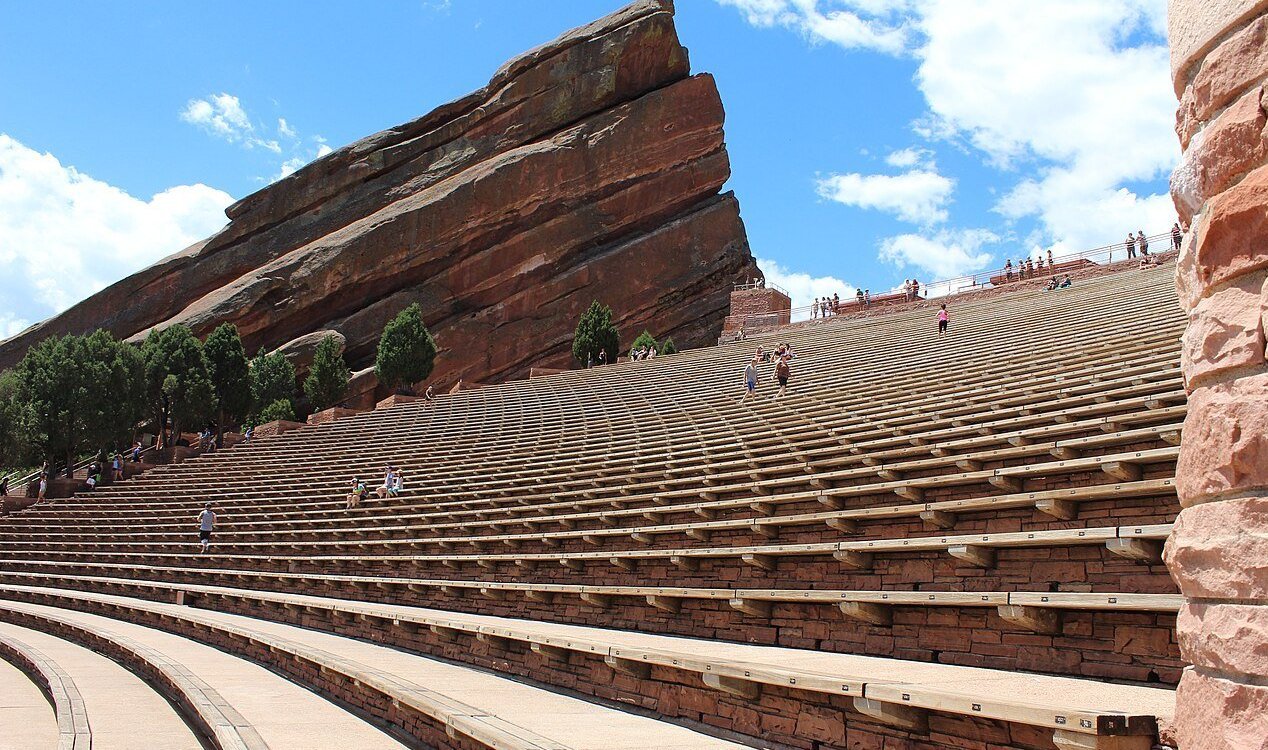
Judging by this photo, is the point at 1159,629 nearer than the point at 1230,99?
No

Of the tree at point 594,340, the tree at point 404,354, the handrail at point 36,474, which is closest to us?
the handrail at point 36,474

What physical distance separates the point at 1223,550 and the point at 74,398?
1371 inches

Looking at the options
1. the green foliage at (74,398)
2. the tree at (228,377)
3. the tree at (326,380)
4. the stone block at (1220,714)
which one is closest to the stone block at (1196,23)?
the stone block at (1220,714)

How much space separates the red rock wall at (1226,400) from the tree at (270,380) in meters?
40.3

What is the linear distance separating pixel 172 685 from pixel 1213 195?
834 centimetres

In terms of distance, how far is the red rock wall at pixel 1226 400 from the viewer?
2143mm

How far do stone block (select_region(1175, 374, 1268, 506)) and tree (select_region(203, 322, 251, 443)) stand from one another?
37.3 m

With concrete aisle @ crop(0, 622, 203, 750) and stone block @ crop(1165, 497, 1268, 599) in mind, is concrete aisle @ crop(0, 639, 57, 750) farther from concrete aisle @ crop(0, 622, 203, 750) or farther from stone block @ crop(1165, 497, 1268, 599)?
stone block @ crop(1165, 497, 1268, 599)

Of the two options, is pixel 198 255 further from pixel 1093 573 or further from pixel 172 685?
pixel 1093 573

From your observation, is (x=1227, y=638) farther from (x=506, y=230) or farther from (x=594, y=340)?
(x=506, y=230)

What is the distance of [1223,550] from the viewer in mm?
2229

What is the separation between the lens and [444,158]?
171 ft

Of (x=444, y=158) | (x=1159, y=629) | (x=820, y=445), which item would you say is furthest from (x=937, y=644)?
(x=444, y=158)

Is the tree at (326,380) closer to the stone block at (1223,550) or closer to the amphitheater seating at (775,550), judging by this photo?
the amphitheater seating at (775,550)
